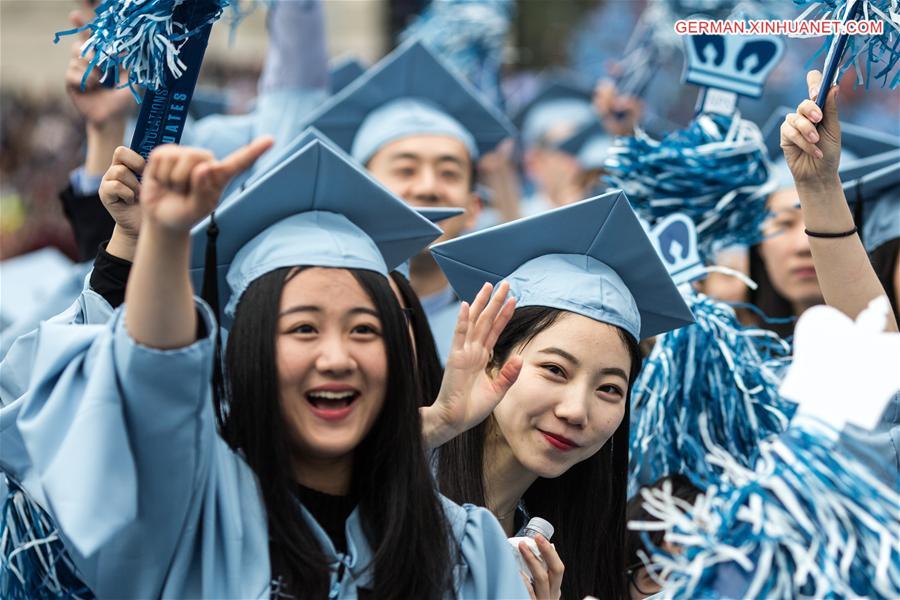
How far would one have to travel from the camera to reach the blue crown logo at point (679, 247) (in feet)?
12.4

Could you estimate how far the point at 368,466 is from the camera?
2.62m

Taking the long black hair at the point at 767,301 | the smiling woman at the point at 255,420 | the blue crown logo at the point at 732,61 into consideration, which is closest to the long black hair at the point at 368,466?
the smiling woman at the point at 255,420

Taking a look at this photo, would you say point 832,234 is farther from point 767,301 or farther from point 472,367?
point 767,301

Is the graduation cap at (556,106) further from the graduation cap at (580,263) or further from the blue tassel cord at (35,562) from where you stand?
the blue tassel cord at (35,562)

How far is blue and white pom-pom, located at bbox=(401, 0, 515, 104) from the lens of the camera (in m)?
6.50

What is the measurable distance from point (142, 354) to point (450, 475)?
1132mm

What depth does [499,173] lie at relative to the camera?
6.83m

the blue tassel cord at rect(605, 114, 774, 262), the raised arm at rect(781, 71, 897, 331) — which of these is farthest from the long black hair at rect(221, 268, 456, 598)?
the blue tassel cord at rect(605, 114, 774, 262)

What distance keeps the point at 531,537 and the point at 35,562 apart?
1020mm

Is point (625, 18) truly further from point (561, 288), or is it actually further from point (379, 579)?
point (379, 579)

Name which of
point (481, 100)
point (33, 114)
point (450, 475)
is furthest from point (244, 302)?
point (33, 114)

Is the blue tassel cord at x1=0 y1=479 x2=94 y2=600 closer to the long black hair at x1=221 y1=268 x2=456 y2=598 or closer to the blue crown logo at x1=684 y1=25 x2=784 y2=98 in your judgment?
the long black hair at x1=221 y1=268 x2=456 y2=598

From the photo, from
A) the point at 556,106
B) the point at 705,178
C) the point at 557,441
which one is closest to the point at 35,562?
the point at 557,441

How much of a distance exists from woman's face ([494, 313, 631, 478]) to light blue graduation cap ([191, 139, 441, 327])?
51 centimetres
